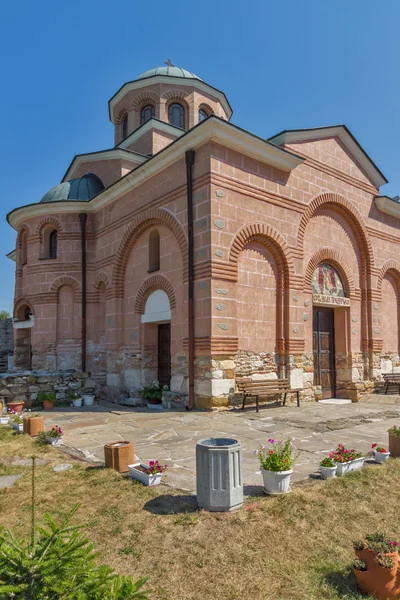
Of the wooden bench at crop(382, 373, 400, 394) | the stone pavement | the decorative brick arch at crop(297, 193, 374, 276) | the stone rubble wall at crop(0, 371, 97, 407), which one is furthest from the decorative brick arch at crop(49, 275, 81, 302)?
the wooden bench at crop(382, 373, 400, 394)

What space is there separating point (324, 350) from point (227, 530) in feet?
33.2

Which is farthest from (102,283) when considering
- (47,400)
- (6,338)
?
(6,338)

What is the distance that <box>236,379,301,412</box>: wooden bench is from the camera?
9.75 metres

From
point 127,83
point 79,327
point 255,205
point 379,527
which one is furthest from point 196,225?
point 127,83

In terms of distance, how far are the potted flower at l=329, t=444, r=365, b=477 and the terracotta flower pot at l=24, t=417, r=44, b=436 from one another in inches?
208

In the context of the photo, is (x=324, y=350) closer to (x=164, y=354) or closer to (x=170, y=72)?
(x=164, y=354)

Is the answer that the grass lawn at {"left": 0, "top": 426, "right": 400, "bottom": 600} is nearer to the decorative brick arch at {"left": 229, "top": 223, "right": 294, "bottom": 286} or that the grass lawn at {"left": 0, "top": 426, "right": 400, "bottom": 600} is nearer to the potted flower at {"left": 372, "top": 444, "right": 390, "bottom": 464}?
the potted flower at {"left": 372, "top": 444, "right": 390, "bottom": 464}

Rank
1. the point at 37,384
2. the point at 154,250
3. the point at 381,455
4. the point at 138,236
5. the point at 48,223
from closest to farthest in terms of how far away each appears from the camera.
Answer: the point at 381,455, the point at 37,384, the point at 154,250, the point at 138,236, the point at 48,223

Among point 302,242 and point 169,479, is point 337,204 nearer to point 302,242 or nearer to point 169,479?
point 302,242

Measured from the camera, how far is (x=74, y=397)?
12.4 m

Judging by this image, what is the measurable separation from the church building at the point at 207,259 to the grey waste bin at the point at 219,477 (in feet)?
17.2

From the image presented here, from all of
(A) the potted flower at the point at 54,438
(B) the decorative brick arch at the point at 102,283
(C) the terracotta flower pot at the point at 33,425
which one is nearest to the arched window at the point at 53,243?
(B) the decorative brick arch at the point at 102,283

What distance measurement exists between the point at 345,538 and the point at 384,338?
40.2 feet

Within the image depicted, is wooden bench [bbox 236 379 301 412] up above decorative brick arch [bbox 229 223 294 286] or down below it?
below
